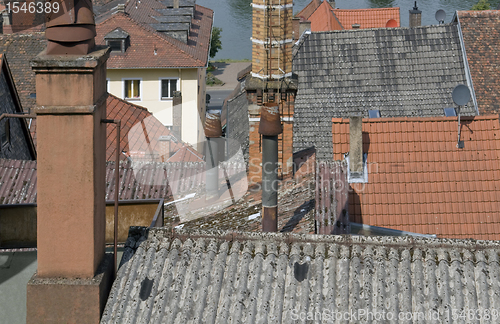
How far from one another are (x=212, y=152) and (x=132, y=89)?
69.3 ft

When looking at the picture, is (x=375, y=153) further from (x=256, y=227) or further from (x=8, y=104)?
(x=8, y=104)

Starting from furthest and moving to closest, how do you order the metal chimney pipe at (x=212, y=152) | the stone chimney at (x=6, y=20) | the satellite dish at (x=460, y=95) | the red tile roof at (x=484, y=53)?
the stone chimney at (x=6, y=20) < the red tile roof at (x=484, y=53) < the satellite dish at (x=460, y=95) < the metal chimney pipe at (x=212, y=152)

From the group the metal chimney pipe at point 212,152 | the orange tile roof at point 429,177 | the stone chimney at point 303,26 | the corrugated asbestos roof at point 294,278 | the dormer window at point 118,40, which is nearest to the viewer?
the corrugated asbestos roof at point 294,278

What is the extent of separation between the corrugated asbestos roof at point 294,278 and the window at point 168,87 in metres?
26.1

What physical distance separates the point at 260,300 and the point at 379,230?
5373 mm

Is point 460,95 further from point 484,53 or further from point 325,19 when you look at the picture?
point 325,19

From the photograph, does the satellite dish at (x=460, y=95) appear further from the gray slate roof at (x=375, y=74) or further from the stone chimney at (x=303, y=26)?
the stone chimney at (x=303, y=26)

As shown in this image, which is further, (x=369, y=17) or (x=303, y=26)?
(x=369, y=17)

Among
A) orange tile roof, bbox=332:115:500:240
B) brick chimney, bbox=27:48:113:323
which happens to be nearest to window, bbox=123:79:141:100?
orange tile roof, bbox=332:115:500:240

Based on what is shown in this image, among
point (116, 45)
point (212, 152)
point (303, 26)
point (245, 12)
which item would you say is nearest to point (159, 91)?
point (116, 45)

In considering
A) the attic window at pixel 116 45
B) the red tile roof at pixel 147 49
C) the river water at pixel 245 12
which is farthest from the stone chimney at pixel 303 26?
the river water at pixel 245 12

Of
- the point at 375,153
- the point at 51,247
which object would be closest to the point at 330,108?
the point at 375,153

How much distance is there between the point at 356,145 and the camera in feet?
36.7

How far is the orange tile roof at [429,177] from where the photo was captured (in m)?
10.8
